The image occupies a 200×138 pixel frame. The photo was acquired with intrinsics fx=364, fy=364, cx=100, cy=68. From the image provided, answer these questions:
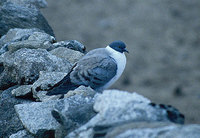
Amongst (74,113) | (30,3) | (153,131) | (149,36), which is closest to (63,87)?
(74,113)

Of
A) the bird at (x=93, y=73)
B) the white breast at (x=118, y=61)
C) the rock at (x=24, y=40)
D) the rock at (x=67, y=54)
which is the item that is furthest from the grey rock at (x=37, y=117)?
the rock at (x=24, y=40)

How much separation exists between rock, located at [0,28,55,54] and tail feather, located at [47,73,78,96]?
1.08m

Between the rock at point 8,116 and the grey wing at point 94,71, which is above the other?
the grey wing at point 94,71

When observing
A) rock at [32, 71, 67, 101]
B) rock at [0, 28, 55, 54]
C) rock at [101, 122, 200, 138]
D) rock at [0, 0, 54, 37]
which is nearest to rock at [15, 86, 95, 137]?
rock at [32, 71, 67, 101]

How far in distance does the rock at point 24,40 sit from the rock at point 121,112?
262cm

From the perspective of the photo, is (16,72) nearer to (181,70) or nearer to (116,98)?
(116,98)

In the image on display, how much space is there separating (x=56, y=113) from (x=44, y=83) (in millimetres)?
1101

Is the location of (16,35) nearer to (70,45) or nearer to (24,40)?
(24,40)

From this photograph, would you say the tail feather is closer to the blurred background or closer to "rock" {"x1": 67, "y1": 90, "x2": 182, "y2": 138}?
"rock" {"x1": 67, "y1": 90, "x2": 182, "y2": 138}

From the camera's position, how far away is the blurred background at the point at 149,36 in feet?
36.2

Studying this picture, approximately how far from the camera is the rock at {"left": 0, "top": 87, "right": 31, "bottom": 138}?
4162 millimetres

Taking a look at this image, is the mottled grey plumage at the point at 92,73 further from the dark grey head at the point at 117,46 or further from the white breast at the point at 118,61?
the dark grey head at the point at 117,46

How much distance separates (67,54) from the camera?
5316 mm

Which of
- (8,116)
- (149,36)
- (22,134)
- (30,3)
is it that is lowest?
(22,134)
